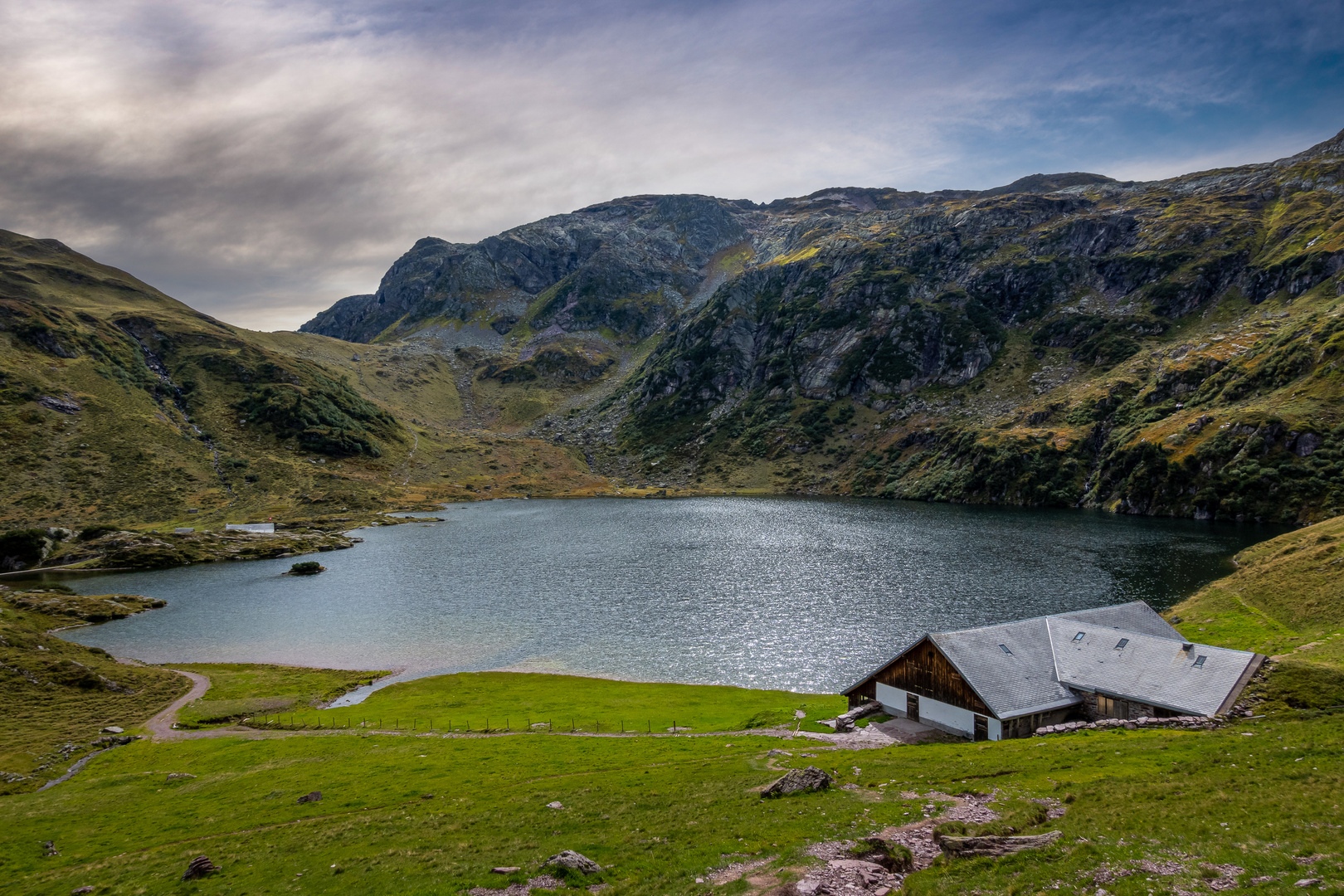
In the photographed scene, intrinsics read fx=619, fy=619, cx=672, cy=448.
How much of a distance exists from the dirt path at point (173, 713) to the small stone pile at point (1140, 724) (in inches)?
2540

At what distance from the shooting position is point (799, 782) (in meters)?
29.1

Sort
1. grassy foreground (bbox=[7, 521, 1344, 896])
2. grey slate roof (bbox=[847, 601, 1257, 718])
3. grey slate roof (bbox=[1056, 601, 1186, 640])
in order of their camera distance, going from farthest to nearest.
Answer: grey slate roof (bbox=[1056, 601, 1186, 640]) < grey slate roof (bbox=[847, 601, 1257, 718]) < grassy foreground (bbox=[7, 521, 1344, 896])

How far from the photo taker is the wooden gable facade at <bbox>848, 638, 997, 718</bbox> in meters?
43.2

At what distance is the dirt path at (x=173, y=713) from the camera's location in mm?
49844

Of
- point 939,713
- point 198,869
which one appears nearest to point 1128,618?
point 939,713

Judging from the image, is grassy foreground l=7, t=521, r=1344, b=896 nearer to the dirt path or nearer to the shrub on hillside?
the dirt path

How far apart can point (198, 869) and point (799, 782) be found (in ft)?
81.3

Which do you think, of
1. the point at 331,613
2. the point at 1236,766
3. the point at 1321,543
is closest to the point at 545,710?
the point at 1236,766

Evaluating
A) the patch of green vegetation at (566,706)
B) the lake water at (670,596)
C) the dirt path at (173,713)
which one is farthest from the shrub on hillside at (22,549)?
the patch of green vegetation at (566,706)

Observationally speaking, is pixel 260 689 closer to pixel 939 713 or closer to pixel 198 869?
pixel 198 869

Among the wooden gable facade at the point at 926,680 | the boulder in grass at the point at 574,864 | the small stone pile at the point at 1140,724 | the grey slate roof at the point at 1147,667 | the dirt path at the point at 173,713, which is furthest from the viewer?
the dirt path at the point at 173,713

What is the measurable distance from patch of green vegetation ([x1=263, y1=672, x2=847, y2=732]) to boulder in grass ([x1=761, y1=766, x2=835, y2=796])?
18474 mm

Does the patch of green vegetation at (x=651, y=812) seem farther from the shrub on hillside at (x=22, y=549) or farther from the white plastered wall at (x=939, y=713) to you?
the shrub on hillside at (x=22, y=549)

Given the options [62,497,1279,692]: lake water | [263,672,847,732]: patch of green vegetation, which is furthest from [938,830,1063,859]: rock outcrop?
[62,497,1279,692]: lake water
